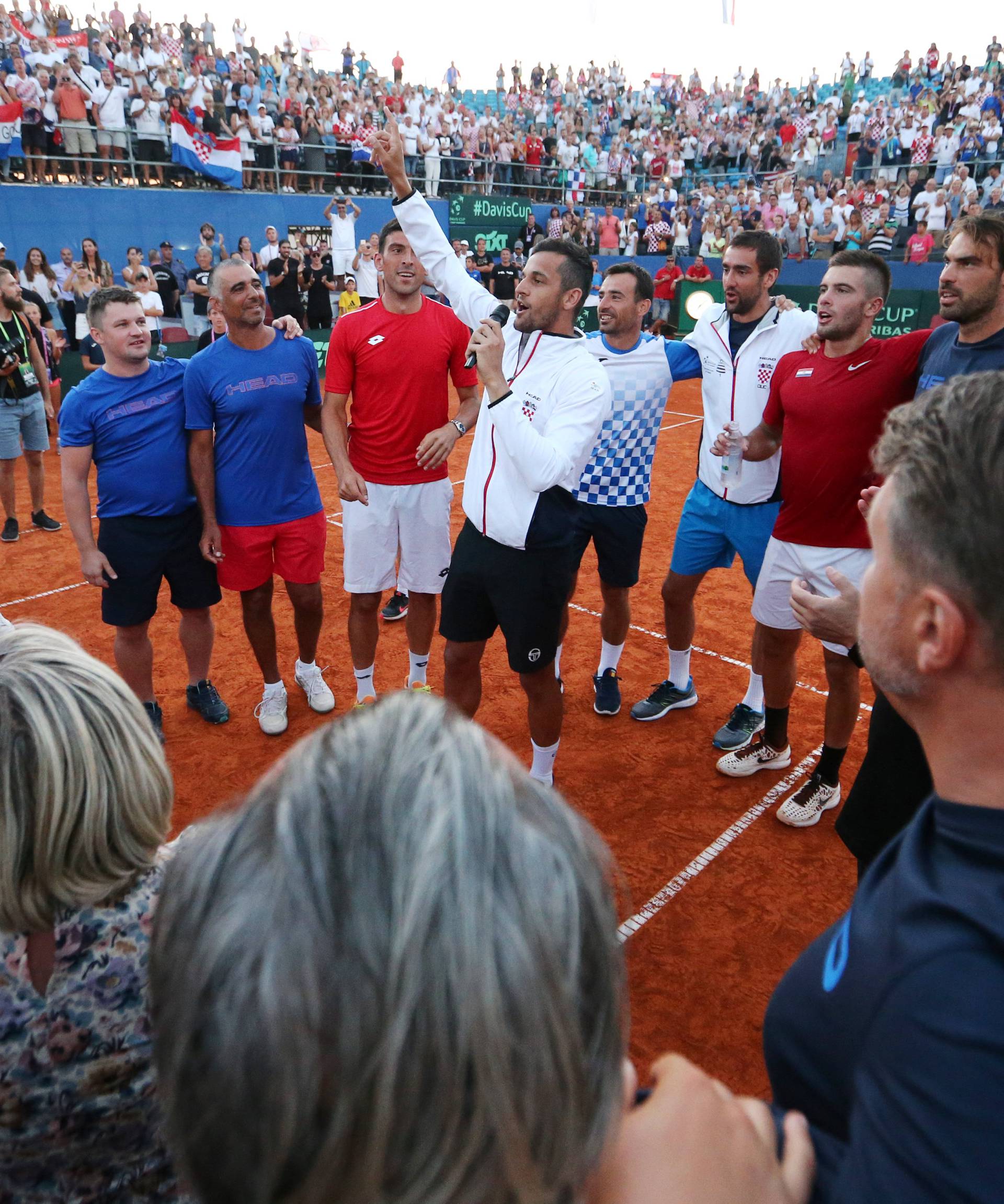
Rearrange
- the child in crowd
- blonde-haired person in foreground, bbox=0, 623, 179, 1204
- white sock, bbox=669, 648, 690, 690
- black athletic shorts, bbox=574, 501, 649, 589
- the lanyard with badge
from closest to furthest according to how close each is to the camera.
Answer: blonde-haired person in foreground, bbox=0, 623, 179, 1204 < black athletic shorts, bbox=574, 501, 649, 589 < white sock, bbox=669, 648, 690, 690 < the lanyard with badge < the child in crowd

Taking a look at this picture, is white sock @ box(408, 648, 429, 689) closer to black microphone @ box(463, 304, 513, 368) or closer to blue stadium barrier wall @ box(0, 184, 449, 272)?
black microphone @ box(463, 304, 513, 368)

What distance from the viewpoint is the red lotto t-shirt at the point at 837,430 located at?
3688 mm

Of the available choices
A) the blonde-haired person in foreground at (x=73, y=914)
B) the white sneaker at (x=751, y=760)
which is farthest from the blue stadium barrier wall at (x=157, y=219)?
the blonde-haired person in foreground at (x=73, y=914)

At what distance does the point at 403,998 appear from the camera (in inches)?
24.4

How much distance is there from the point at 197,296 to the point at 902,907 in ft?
50.5

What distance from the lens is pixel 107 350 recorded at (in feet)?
13.5

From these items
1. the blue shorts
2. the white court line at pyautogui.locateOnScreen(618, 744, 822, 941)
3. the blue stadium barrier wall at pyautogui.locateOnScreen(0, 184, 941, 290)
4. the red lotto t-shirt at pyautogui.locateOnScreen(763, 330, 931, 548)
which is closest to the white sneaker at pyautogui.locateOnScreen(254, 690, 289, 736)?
the white court line at pyautogui.locateOnScreen(618, 744, 822, 941)

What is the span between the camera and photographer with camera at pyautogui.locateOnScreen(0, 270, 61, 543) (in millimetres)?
6836

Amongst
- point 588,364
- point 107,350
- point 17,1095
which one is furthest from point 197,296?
point 17,1095

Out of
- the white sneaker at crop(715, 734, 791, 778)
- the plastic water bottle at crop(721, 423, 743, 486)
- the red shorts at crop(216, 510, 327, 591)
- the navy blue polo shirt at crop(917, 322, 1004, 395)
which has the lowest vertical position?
the white sneaker at crop(715, 734, 791, 778)

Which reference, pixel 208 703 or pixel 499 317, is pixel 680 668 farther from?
pixel 208 703

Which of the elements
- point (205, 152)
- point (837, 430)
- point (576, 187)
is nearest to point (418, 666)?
point (837, 430)

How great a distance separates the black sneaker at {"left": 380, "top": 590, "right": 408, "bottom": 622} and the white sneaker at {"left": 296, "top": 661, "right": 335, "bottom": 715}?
3.47 ft

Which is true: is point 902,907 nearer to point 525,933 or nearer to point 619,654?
point 525,933
